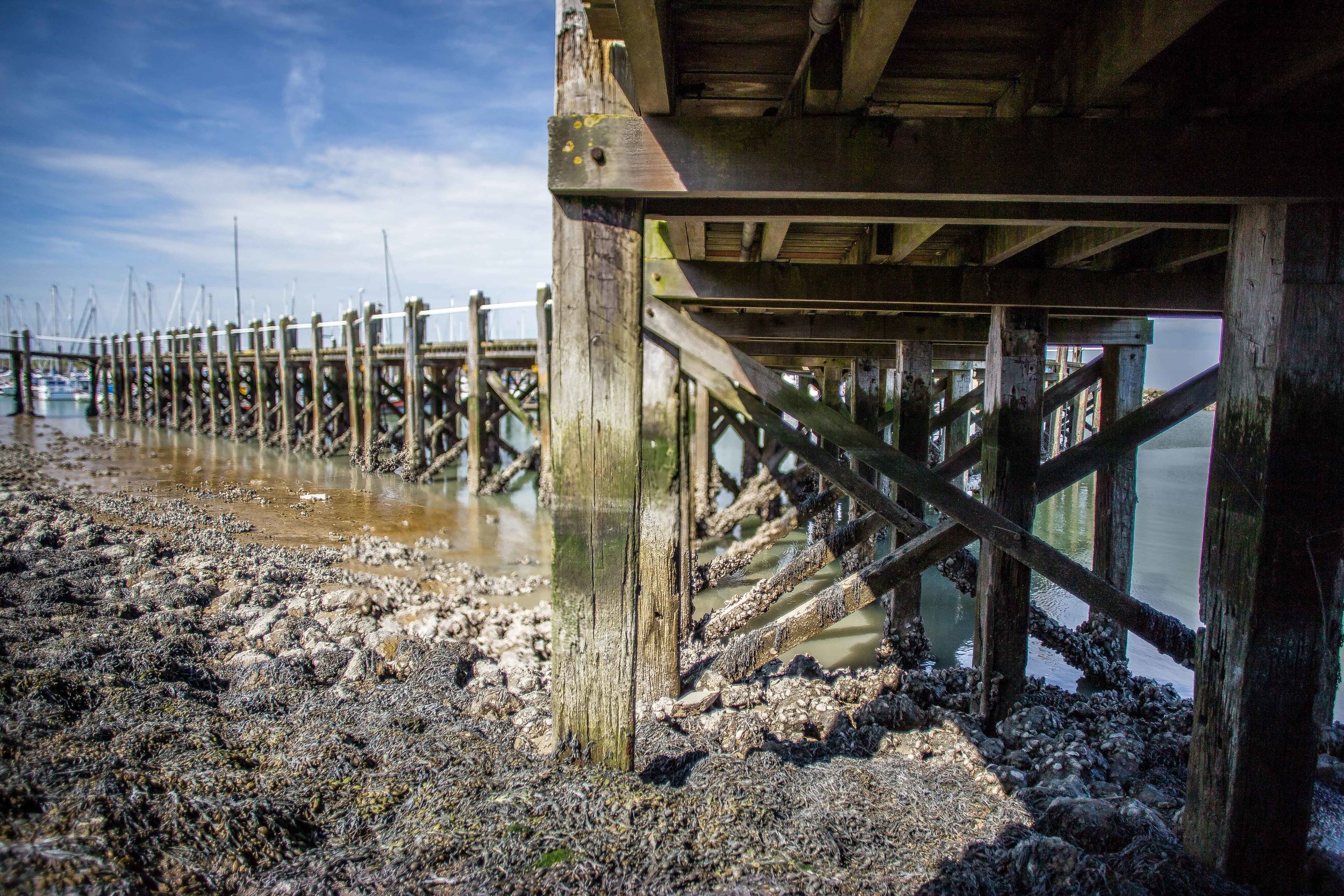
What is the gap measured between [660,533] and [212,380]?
2561cm

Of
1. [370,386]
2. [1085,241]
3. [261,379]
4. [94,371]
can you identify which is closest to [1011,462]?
[1085,241]

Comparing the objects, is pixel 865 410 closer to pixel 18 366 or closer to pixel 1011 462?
pixel 1011 462

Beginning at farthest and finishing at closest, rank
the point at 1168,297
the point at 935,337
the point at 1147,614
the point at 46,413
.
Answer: the point at 46,413 → the point at 935,337 → the point at 1168,297 → the point at 1147,614

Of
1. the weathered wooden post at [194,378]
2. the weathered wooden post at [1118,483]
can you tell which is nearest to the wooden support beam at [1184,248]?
the weathered wooden post at [1118,483]

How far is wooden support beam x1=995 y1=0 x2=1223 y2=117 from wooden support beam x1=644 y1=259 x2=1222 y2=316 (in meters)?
1.75

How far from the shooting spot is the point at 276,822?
2.14 meters

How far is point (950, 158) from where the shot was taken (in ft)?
6.67

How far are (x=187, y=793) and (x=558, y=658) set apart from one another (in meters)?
1.24

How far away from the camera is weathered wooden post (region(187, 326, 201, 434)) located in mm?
25484

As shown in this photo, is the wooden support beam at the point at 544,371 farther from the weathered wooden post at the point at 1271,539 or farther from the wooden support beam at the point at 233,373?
the wooden support beam at the point at 233,373

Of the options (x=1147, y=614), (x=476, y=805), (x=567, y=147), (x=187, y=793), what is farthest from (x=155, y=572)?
(x=1147, y=614)

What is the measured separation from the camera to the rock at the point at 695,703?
3.88 meters

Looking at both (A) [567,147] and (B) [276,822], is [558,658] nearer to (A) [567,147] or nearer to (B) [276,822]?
(B) [276,822]

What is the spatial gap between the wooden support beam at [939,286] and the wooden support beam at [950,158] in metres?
1.57
